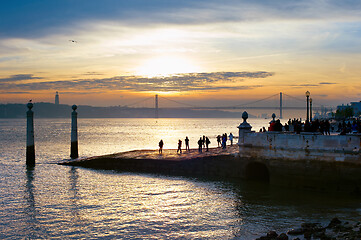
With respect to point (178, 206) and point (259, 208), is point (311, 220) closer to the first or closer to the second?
point (259, 208)

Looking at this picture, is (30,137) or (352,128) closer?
(352,128)

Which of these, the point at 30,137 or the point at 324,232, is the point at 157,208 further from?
the point at 30,137

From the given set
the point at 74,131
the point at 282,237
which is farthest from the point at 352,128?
the point at 74,131

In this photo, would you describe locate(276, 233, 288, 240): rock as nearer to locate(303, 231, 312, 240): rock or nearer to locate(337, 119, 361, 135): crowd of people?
locate(303, 231, 312, 240): rock

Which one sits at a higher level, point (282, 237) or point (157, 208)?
point (282, 237)

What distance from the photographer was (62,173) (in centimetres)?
2873

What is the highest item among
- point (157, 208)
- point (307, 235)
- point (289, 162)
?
point (289, 162)

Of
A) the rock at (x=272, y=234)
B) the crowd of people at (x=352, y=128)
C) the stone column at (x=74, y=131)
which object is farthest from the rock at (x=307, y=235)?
the stone column at (x=74, y=131)

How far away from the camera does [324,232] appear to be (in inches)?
508

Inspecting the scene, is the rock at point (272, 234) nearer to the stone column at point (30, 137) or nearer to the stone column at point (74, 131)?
the stone column at point (74, 131)

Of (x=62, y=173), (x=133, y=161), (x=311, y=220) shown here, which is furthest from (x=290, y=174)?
(x=62, y=173)

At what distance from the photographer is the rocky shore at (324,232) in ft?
40.4

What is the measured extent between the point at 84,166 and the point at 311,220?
21151 millimetres

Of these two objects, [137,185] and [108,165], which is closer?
[137,185]
